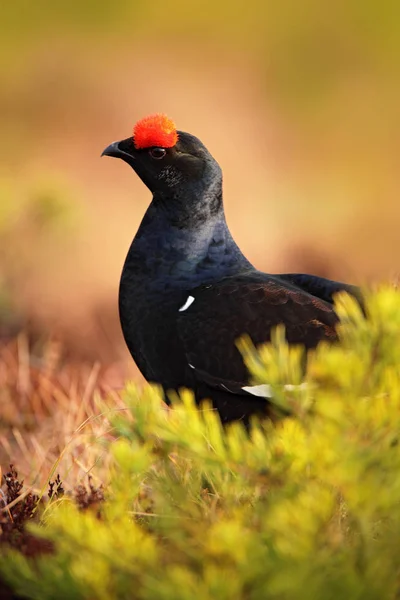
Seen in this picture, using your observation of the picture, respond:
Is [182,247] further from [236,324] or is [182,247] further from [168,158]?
[236,324]

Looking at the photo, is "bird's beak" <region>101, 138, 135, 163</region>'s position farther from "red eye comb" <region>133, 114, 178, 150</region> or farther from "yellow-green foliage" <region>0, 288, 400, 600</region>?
"yellow-green foliage" <region>0, 288, 400, 600</region>

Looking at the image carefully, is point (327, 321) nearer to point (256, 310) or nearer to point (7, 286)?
point (256, 310)

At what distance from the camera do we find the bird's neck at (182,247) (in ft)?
11.6

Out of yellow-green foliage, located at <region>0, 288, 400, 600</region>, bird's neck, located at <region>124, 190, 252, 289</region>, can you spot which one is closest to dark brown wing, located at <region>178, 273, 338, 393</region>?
bird's neck, located at <region>124, 190, 252, 289</region>

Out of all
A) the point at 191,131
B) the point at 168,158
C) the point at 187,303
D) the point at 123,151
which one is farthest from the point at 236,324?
the point at 191,131

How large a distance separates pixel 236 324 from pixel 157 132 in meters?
0.93

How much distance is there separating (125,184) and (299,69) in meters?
9.82

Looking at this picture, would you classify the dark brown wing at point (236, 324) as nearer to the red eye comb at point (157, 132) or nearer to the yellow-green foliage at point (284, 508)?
the red eye comb at point (157, 132)

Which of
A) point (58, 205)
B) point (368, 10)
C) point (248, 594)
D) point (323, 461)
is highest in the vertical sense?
point (368, 10)

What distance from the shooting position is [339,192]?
530 inches

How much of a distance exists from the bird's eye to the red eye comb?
0.07 feet

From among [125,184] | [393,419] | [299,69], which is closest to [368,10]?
[299,69]

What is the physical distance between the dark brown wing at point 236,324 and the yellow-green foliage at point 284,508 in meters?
1.27

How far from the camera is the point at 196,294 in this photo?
3.37 m
